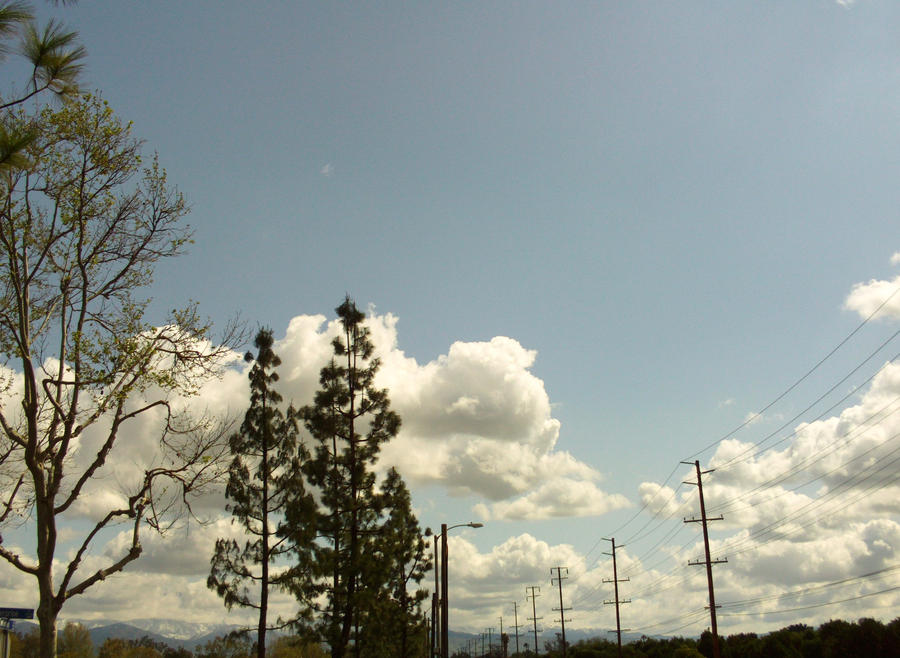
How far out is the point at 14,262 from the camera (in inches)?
508

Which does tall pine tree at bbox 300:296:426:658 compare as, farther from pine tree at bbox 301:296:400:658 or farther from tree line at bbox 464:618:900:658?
tree line at bbox 464:618:900:658

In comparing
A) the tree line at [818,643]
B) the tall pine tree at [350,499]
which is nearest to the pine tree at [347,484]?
the tall pine tree at [350,499]

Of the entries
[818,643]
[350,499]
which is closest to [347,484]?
[350,499]

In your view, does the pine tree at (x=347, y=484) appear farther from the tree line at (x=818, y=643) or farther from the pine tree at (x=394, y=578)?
the tree line at (x=818, y=643)

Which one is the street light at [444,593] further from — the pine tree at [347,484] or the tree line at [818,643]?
the tree line at [818,643]

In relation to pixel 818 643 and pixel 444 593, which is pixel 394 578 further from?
pixel 818 643

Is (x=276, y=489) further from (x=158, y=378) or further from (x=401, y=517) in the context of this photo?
(x=158, y=378)

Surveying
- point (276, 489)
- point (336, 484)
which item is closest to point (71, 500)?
point (276, 489)

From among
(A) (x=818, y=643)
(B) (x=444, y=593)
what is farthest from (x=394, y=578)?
(A) (x=818, y=643)

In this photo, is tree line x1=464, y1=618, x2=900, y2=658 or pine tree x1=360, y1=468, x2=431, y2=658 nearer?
pine tree x1=360, y1=468, x2=431, y2=658

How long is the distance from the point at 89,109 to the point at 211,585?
21670mm

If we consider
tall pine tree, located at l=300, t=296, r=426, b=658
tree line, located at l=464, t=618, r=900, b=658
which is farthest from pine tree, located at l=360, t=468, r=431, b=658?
tree line, located at l=464, t=618, r=900, b=658

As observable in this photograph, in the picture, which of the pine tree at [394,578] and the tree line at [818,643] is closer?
the pine tree at [394,578]

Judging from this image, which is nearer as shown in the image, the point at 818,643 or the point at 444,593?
the point at 444,593
